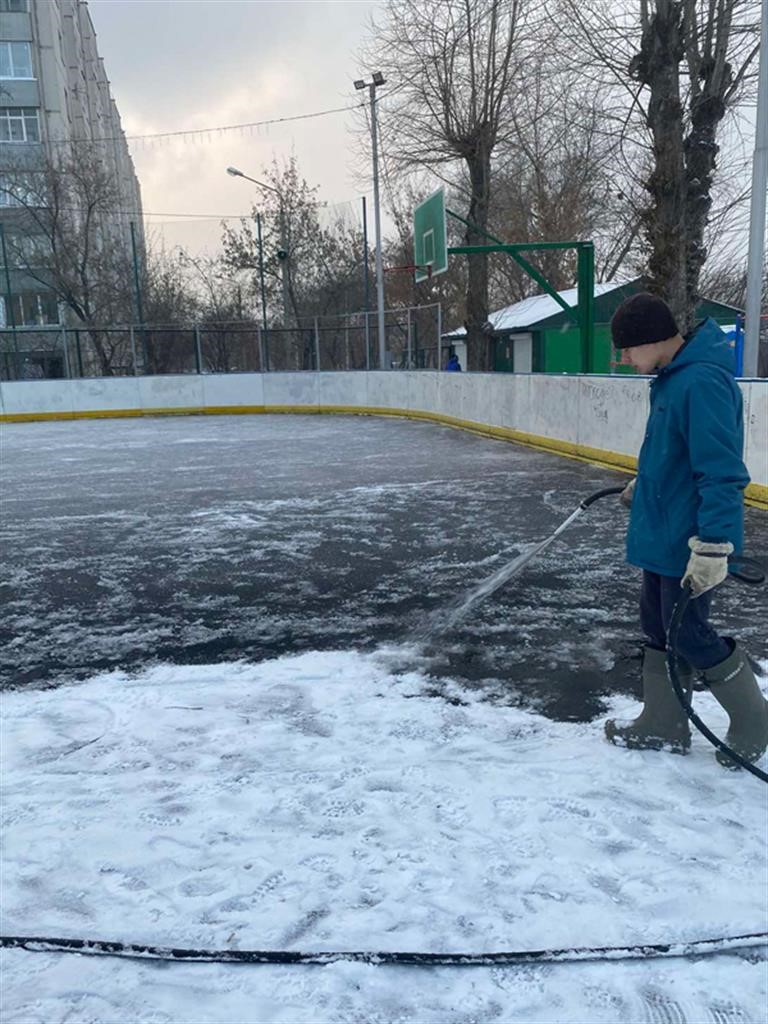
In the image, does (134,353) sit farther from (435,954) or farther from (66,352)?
(435,954)

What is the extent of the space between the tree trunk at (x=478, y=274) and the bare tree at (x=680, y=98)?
6.25 m

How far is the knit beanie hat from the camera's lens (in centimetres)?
291

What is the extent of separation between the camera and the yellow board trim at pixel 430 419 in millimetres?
10695

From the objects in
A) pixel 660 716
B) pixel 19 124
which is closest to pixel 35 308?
pixel 19 124

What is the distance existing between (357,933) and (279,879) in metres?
0.35

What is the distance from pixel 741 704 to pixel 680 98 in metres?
13.2

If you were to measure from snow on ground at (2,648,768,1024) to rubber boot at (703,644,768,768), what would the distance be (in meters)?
0.12

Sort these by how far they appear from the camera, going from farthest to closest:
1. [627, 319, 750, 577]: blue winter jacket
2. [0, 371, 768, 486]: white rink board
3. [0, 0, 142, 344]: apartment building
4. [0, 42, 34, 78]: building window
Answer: [0, 42, 34, 78]: building window, [0, 0, 142, 344]: apartment building, [0, 371, 768, 486]: white rink board, [627, 319, 750, 577]: blue winter jacket

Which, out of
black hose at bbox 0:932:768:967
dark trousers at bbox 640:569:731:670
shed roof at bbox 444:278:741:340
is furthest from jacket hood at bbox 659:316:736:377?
shed roof at bbox 444:278:741:340

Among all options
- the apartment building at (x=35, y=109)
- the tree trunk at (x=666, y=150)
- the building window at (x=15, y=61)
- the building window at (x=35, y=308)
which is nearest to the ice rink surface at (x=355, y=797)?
the tree trunk at (x=666, y=150)

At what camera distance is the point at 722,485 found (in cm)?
272

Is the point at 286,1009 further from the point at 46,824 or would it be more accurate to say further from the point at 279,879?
the point at 46,824

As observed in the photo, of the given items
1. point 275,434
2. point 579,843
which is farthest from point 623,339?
point 275,434

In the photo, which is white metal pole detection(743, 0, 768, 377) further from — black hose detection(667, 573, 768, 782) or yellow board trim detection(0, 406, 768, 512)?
black hose detection(667, 573, 768, 782)
